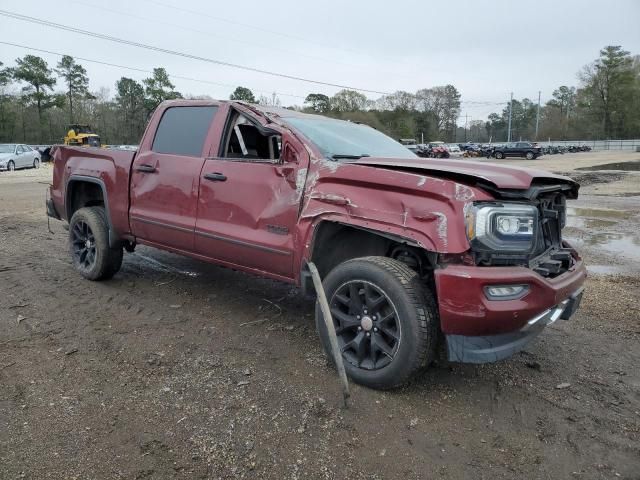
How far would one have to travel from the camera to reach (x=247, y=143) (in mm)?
4441

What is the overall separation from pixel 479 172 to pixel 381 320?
41.9 inches

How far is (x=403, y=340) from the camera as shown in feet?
9.89

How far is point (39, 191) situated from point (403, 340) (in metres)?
15.7

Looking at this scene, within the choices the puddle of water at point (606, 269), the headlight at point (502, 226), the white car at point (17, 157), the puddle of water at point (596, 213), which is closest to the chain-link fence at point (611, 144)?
the puddle of water at point (596, 213)

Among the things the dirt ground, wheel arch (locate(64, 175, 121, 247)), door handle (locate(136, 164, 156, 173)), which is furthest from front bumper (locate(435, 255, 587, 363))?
wheel arch (locate(64, 175, 121, 247))

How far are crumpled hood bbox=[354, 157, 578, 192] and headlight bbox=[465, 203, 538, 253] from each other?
5.3 inches

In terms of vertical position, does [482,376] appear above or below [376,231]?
below

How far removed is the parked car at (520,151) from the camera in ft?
152

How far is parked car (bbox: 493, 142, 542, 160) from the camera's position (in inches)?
1827

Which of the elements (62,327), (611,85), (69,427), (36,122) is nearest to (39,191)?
(62,327)

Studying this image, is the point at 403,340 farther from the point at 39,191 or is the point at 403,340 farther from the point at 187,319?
the point at 39,191

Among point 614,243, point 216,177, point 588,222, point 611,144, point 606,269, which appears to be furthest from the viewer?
point 611,144

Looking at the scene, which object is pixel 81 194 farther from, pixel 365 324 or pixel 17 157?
pixel 17 157

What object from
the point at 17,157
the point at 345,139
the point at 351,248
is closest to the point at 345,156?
the point at 345,139
